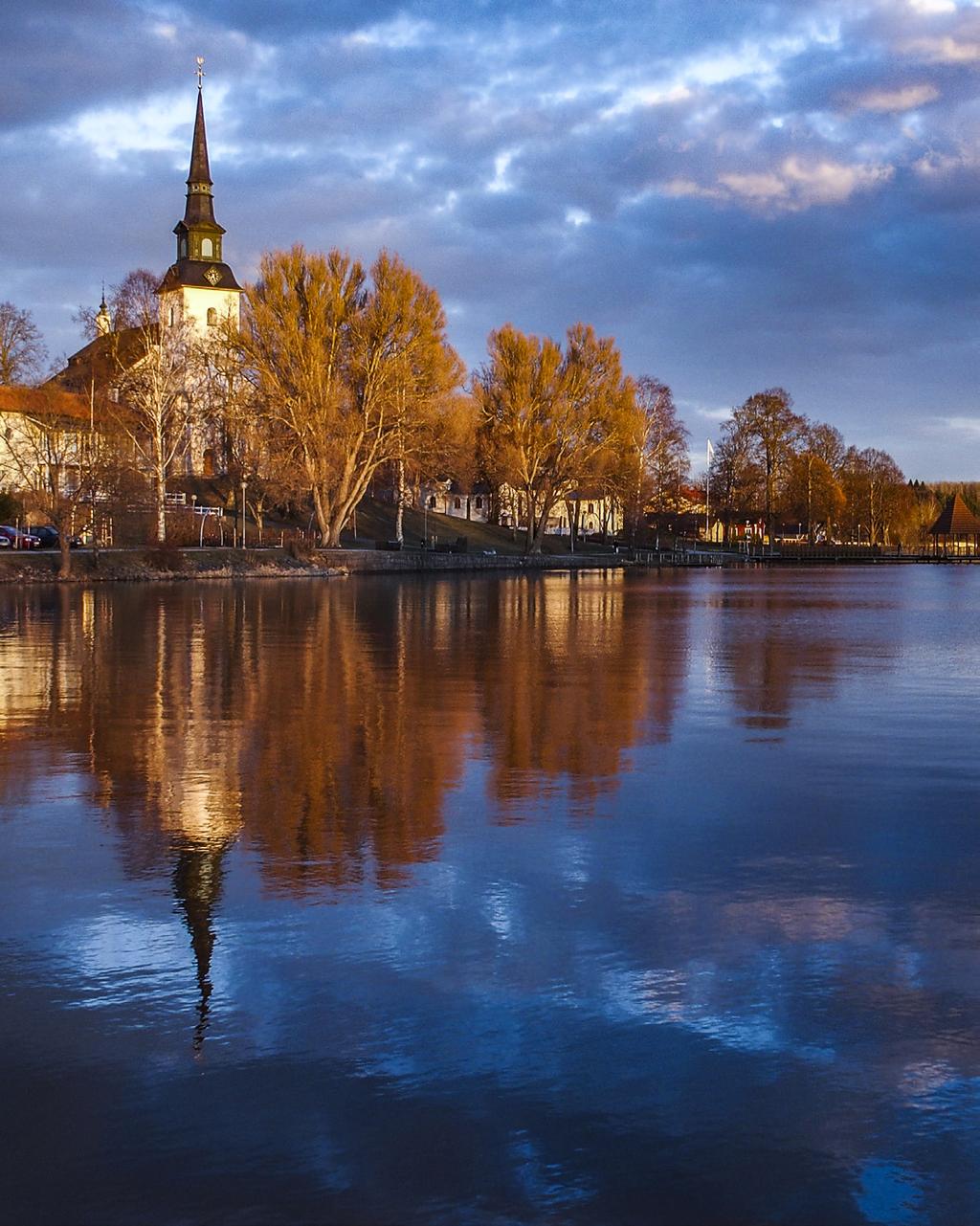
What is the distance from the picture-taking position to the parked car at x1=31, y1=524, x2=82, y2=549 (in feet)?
229

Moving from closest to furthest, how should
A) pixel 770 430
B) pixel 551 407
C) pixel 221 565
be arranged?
1. pixel 221 565
2. pixel 551 407
3. pixel 770 430

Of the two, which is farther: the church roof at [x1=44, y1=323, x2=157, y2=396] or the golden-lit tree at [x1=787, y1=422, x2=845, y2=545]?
the golden-lit tree at [x1=787, y1=422, x2=845, y2=545]

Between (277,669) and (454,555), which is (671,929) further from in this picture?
(454,555)

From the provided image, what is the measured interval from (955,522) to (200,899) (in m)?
180

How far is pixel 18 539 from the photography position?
6825cm

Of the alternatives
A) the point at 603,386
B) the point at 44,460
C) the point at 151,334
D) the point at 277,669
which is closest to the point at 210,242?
the point at 603,386

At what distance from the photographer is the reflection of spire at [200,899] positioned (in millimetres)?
6500

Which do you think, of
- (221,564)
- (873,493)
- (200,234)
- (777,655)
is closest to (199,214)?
(200,234)

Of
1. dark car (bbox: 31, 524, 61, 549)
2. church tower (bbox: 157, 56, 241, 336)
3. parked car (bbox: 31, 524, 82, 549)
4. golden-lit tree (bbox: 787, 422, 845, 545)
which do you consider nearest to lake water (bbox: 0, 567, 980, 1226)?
parked car (bbox: 31, 524, 82, 549)

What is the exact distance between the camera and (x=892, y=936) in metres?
7.52

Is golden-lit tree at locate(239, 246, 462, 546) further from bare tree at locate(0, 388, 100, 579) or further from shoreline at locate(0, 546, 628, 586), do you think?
bare tree at locate(0, 388, 100, 579)

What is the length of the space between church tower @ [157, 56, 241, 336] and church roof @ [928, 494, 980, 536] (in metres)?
100

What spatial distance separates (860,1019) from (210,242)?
399 feet

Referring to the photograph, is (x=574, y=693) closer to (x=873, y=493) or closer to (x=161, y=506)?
(x=161, y=506)
